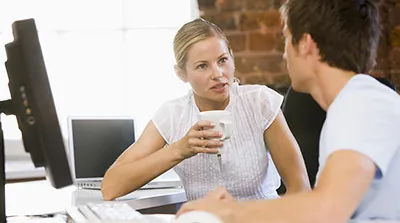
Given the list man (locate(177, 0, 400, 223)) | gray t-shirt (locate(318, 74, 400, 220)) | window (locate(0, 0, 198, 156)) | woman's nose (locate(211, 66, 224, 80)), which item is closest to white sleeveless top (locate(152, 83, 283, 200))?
woman's nose (locate(211, 66, 224, 80))

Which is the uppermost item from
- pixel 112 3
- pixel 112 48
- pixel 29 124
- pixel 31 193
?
pixel 29 124

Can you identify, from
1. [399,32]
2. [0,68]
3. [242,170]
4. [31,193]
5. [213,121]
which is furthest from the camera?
[0,68]

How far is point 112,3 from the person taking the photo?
3193 mm

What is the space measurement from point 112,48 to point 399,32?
1.40 m

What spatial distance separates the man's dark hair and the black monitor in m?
0.53

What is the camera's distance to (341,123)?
1102 mm

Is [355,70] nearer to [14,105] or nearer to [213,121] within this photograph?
[213,121]

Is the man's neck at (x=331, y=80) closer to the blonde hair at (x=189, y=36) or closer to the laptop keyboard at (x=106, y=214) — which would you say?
the laptop keyboard at (x=106, y=214)

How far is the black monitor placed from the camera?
113 centimetres

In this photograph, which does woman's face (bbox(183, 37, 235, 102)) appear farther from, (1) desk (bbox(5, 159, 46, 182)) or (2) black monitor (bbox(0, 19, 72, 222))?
(1) desk (bbox(5, 159, 46, 182))

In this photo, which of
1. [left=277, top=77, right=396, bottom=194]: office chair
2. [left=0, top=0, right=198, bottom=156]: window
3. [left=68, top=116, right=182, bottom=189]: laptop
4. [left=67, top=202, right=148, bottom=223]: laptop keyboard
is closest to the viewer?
[left=67, top=202, right=148, bottom=223]: laptop keyboard

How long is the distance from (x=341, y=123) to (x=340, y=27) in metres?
0.26

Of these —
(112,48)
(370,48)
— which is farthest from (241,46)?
(370,48)

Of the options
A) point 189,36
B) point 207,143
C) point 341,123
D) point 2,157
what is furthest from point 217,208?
point 189,36
